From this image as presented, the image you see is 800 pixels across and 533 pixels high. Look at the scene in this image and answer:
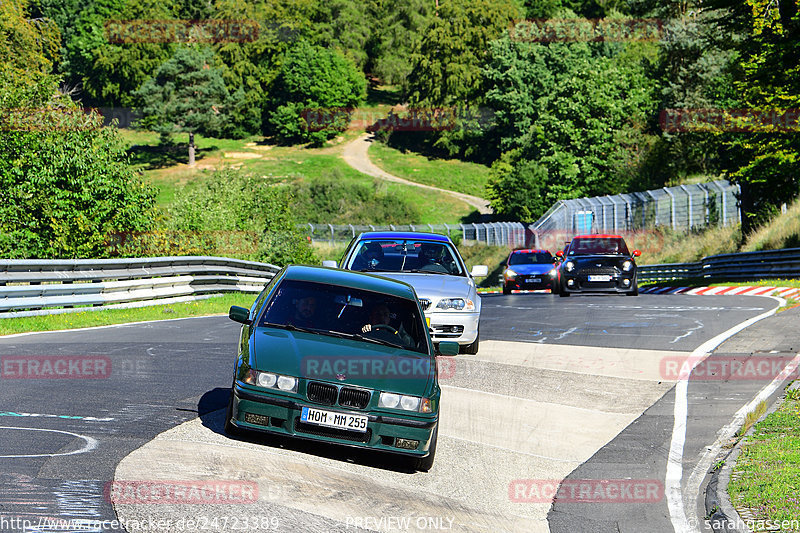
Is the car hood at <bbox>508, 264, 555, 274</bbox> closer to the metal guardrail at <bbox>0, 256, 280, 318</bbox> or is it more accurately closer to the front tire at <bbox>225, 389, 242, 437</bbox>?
the metal guardrail at <bbox>0, 256, 280, 318</bbox>

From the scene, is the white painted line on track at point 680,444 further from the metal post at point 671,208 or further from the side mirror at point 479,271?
the metal post at point 671,208

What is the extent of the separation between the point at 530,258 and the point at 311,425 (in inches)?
1024

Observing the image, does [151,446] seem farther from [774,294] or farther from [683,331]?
[774,294]

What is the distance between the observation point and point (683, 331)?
1638 cm

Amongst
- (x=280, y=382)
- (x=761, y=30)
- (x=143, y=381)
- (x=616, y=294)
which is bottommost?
(x=616, y=294)

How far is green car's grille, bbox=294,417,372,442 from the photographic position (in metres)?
7.33

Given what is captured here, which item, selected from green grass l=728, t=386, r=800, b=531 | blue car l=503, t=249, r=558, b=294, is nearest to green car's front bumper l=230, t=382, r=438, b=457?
green grass l=728, t=386, r=800, b=531

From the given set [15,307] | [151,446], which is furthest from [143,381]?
[15,307]

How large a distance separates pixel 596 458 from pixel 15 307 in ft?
39.7

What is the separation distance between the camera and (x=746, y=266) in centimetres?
3136

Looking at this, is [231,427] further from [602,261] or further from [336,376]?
[602,261]

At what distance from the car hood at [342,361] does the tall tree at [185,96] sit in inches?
3858

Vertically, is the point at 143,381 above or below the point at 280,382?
below

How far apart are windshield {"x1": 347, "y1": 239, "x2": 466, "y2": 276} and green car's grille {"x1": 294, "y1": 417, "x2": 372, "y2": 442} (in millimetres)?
6166
